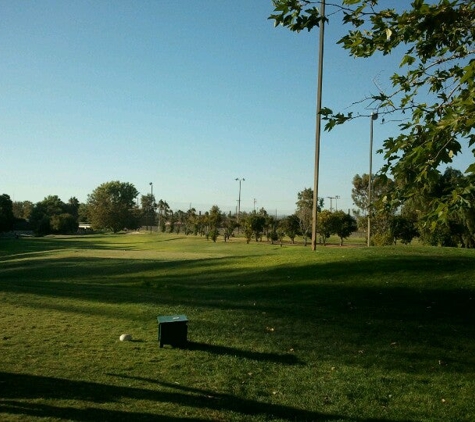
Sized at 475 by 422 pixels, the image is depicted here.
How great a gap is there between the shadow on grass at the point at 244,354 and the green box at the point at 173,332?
0.22 m

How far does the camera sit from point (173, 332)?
30.1 ft

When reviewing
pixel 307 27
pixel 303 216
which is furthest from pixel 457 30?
pixel 303 216

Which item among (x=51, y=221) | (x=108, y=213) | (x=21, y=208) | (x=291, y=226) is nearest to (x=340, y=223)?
(x=291, y=226)

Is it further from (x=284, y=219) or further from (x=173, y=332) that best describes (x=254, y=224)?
(x=173, y=332)

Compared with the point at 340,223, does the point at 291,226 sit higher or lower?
lower

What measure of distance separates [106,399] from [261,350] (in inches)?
134

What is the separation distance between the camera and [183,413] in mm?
5961

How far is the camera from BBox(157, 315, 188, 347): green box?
29.9 feet

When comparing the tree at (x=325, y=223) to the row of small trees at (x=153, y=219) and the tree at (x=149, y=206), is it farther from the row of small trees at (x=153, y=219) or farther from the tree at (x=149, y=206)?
the tree at (x=149, y=206)

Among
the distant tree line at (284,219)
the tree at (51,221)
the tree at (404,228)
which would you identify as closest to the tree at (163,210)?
the distant tree line at (284,219)

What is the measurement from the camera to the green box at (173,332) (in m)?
9.10

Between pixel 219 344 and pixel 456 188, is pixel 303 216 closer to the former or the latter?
pixel 219 344

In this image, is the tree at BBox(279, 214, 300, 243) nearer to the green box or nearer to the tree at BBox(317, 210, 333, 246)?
the tree at BBox(317, 210, 333, 246)

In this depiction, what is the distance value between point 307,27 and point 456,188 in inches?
91.5
